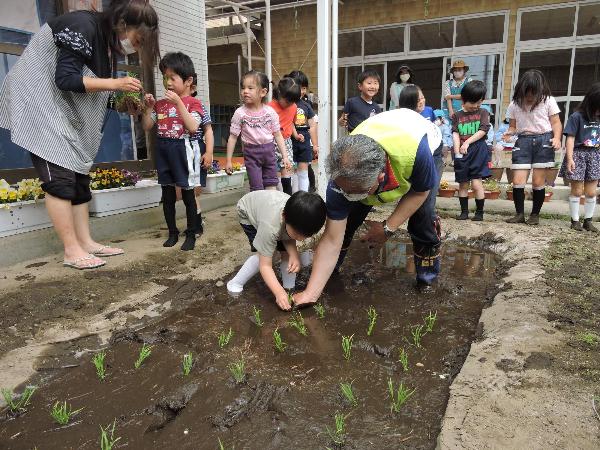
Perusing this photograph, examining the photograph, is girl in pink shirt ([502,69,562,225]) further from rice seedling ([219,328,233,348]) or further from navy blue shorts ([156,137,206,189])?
rice seedling ([219,328,233,348])

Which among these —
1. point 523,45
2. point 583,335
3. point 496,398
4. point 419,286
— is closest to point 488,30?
point 523,45

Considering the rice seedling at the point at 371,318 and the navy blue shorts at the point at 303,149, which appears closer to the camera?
the rice seedling at the point at 371,318

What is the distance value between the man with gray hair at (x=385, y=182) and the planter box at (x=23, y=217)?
232cm

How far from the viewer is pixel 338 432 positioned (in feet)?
5.17

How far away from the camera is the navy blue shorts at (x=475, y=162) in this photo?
4.80 metres

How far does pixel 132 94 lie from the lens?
3.33m

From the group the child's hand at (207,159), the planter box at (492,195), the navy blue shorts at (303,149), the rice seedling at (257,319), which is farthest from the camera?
the planter box at (492,195)

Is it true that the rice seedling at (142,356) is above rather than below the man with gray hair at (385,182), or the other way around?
below

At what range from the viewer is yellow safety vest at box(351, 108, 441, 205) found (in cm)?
223

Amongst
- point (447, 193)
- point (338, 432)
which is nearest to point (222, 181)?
point (447, 193)

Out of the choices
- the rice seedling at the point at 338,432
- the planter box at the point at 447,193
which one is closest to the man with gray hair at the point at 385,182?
the rice seedling at the point at 338,432

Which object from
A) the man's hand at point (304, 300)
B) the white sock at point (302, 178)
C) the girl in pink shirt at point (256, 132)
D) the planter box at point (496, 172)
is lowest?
the man's hand at point (304, 300)

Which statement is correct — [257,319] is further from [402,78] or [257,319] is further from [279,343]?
[402,78]

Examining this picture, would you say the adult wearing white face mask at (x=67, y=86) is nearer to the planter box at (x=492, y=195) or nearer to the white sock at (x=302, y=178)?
the white sock at (x=302, y=178)
